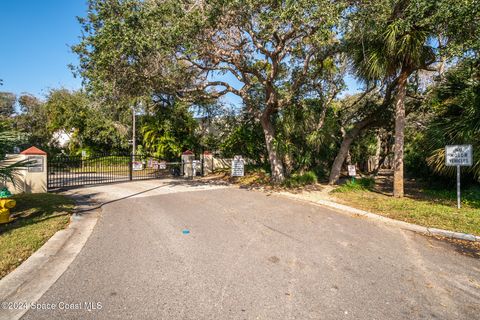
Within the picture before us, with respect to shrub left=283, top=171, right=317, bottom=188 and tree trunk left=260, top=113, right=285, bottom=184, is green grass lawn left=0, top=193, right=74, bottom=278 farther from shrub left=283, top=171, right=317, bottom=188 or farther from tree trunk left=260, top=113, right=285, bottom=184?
shrub left=283, top=171, right=317, bottom=188

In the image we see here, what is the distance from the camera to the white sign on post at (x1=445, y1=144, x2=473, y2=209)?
6686 millimetres

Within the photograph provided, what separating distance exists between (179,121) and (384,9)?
14.3m

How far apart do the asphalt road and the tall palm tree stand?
16.3ft

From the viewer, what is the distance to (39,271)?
3.41m

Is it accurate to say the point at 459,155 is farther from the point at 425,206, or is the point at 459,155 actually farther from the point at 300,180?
the point at 300,180

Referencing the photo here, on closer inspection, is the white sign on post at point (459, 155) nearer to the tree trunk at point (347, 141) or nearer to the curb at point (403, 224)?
the curb at point (403, 224)

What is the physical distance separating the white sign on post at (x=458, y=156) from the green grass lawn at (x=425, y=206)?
639 mm

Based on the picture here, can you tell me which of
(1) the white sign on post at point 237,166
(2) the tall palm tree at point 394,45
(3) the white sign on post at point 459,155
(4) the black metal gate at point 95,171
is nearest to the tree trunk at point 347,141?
(2) the tall palm tree at point 394,45

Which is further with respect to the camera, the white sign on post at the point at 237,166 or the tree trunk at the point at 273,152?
the white sign on post at the point at 237,166

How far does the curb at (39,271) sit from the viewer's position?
8.98ft

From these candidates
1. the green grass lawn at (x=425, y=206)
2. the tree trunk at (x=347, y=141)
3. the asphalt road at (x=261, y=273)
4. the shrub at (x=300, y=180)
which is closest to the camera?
the asphalt road at (x=261, y=273)

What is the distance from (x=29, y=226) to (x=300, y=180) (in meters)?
9.29

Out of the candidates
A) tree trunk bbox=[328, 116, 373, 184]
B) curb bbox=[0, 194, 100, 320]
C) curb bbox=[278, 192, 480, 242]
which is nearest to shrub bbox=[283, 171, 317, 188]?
tree trunk bbox=[328, 116, 373, 184]

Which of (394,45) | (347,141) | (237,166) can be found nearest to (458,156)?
(394,45)
